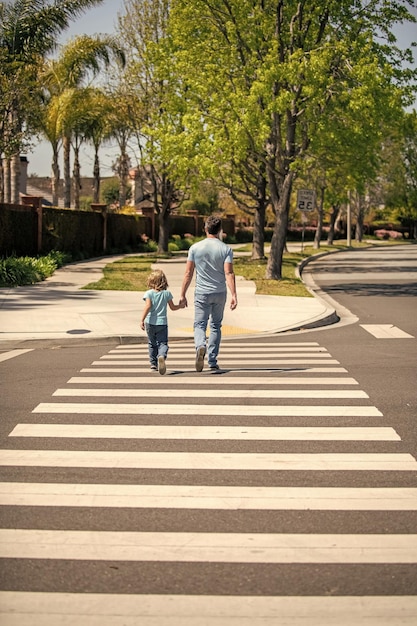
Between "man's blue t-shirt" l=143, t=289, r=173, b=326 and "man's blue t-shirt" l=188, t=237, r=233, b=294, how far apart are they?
1.50ft

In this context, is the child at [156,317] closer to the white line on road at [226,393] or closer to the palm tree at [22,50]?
the white line on road at [226,393]

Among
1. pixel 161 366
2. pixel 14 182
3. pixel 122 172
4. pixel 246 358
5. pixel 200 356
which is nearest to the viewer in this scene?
pixel 161 366

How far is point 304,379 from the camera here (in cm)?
1082

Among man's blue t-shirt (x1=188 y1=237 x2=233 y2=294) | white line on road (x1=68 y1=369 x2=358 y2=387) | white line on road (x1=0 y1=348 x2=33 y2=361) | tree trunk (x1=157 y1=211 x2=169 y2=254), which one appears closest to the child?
man's blue t-shirt (x1=188 y1=237 x2=233 y2=294)

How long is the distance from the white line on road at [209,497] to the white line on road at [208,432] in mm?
1453

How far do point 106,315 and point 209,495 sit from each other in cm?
1156

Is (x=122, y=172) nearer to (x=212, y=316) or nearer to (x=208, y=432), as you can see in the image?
(x=212, y=316)

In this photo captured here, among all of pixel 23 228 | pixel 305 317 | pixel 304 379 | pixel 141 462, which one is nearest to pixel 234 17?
pixel 23 228

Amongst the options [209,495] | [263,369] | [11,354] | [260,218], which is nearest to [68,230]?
[260,218]

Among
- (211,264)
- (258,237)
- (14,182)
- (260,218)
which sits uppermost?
(14,182)

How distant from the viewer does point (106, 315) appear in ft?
57.6

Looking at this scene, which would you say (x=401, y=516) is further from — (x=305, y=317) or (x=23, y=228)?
(x=23, y=228)

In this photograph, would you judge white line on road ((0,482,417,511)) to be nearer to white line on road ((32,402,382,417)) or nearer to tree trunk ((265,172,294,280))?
white line on road ((32,402,382,417))

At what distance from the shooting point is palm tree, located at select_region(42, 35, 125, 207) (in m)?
44.8
